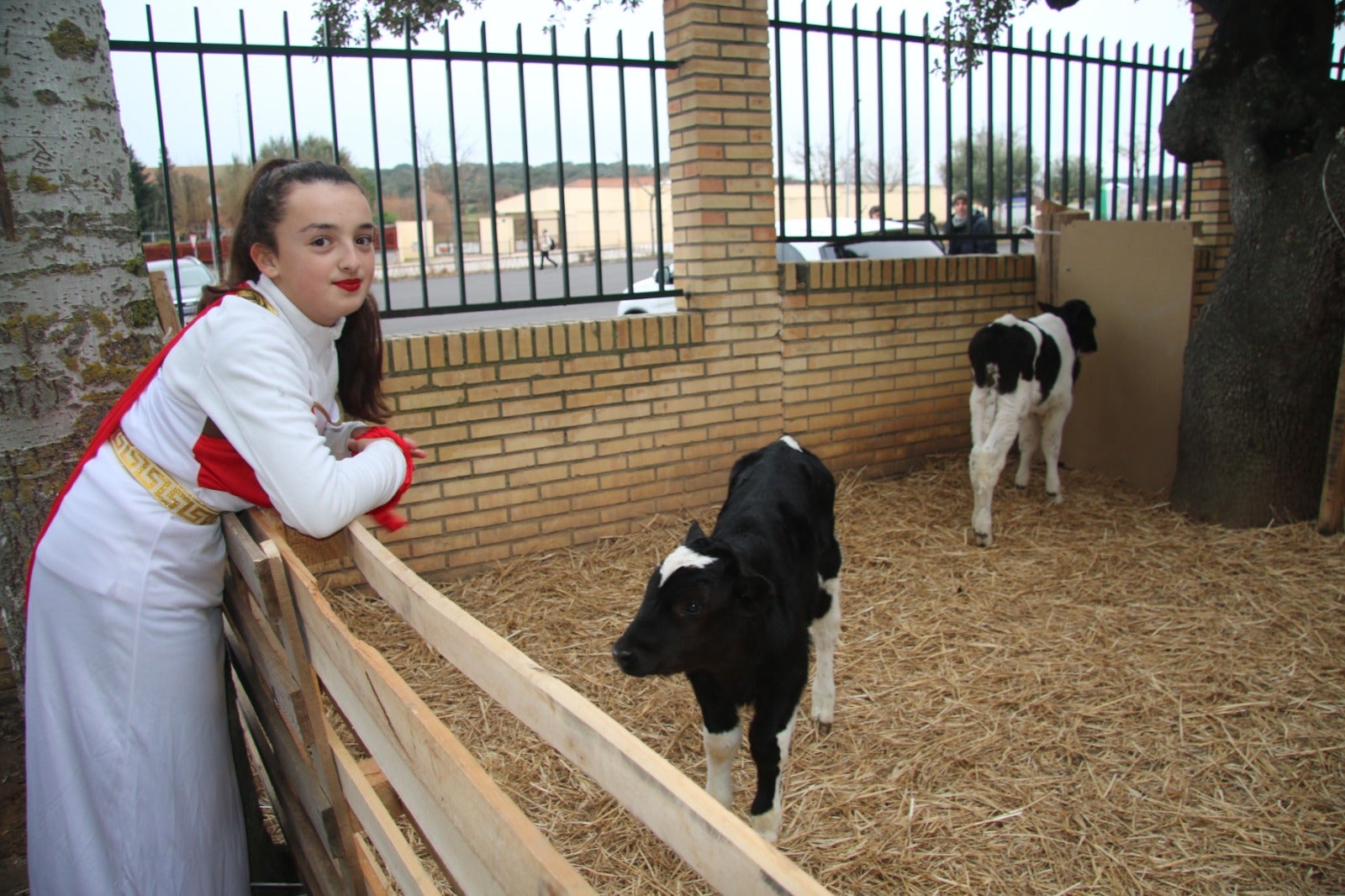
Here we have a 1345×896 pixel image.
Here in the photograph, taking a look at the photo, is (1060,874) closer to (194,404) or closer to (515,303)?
(194,404)

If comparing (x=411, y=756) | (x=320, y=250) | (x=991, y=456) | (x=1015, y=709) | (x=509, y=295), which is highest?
(x=320, y=250)

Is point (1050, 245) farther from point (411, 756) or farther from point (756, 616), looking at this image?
point (411, 756)

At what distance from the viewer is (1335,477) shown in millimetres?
5602

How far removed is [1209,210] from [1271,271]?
368cm

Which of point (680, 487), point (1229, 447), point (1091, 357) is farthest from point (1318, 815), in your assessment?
point (1091, 357)

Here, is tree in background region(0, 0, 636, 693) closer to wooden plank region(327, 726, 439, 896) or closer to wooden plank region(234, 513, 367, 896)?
wooden plank region(234, 513, 367, 896)

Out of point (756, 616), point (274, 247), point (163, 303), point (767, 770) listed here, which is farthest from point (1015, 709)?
point (163, 303)

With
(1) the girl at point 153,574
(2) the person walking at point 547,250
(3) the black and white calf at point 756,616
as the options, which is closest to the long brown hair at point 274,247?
(1) the girl at point 153,574

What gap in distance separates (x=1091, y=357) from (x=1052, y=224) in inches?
43.6

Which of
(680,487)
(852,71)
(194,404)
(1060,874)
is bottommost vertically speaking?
(1060,874)

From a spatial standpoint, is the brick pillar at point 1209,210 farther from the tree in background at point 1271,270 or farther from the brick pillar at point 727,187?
the brick pillar at point 727,187

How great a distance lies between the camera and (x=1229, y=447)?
5949mm

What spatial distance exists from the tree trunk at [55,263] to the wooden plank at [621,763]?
140 centimetres

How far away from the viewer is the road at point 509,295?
14.0 metres
